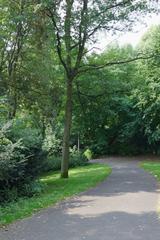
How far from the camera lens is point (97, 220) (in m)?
10.4

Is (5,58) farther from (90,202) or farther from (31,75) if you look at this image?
(90,202)

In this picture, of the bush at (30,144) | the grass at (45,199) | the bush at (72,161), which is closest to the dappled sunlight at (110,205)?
the grass at (45,199)

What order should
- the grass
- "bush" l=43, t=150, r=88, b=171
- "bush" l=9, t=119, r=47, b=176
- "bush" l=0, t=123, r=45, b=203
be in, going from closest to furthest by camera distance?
the grass, "bush" l=0, t=123, r=45, b=203, "bush" l=9, t=119, r=47, b=176, "bush" l=43, t=150, r=88, b=171

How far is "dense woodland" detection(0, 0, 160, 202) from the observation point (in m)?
16.4

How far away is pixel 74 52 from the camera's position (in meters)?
23.1

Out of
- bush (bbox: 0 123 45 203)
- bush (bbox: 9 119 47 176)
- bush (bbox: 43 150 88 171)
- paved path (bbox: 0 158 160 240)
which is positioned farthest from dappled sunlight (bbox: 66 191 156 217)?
bush (bbox: 43 150 88 171)

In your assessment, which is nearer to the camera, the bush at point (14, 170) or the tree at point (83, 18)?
the bush at point (14, 170)

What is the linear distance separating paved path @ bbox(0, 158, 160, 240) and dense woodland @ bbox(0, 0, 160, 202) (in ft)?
8.64

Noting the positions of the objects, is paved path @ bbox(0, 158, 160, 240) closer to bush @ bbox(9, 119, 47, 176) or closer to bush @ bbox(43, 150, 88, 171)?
bush @ bbox(9, 119, 47, 176)

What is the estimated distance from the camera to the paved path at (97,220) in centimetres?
889

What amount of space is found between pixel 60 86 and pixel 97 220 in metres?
20.9

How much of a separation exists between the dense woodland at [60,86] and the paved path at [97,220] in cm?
263

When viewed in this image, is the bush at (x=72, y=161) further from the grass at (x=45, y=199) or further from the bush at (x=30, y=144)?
the bush at (x=30, y=144)

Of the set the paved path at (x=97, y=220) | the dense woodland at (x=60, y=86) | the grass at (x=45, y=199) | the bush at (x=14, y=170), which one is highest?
the dense woodland at (x=60, y=86)
